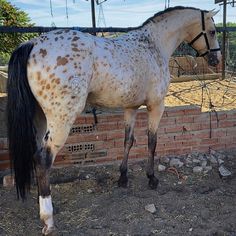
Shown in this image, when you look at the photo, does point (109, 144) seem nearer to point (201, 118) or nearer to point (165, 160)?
point (165, 160)

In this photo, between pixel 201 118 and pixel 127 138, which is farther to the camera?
pixel 201 118

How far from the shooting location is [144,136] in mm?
4328

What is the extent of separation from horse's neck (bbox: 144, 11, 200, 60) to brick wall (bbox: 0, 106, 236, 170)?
0.91m

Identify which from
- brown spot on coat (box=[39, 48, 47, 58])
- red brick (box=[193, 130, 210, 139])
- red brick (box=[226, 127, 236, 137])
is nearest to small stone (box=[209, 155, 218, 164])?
red brick (box=[193, 130, 210, 139])

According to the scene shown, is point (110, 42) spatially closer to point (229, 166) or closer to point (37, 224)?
point (37, 224)

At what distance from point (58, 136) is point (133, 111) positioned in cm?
130

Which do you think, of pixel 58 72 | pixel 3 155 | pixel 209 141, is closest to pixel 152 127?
pixel 209 141

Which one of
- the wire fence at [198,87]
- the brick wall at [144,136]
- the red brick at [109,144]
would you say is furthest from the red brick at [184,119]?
the red brick at [109,144]

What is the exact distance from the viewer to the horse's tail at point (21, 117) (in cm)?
265

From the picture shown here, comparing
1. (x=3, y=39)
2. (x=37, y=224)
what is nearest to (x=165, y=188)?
(x=37, y=224)

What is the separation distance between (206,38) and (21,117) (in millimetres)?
2369

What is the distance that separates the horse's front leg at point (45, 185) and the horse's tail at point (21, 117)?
0.42 ft

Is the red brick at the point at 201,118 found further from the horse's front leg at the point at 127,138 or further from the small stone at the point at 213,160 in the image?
the horse's front leg at the point at 127,138

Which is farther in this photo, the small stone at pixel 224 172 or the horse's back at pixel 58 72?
the small stone at pixel 224 172
